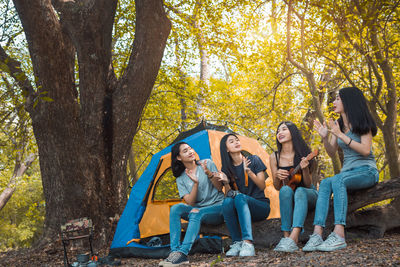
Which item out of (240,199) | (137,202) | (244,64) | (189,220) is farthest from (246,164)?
(244,64)

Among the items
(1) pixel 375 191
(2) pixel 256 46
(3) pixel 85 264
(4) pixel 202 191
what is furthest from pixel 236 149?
(2) pixel 256 46

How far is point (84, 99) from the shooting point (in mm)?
5215

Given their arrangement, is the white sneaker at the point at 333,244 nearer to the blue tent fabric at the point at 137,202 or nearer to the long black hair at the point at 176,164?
the long black hair at the point at 176,164

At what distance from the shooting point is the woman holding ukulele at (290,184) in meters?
3.21

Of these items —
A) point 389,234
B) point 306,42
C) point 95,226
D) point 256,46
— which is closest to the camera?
point 389,234

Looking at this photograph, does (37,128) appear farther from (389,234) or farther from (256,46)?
(256,46)

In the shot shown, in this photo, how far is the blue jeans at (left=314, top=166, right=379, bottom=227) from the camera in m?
3.11

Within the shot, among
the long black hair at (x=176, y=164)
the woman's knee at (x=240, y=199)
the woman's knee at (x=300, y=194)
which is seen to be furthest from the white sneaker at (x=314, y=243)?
the long black hair at (x=176, y=164)

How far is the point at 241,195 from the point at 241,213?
0.17 meters

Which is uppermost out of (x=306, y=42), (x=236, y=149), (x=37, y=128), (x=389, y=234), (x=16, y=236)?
(x=306, y=42)

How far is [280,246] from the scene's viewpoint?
316 cm

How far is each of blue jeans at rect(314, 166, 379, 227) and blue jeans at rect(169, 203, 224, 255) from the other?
102 centimetres

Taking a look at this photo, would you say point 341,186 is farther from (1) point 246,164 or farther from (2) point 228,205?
(2) point 228,205

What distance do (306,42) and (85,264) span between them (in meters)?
5.47
